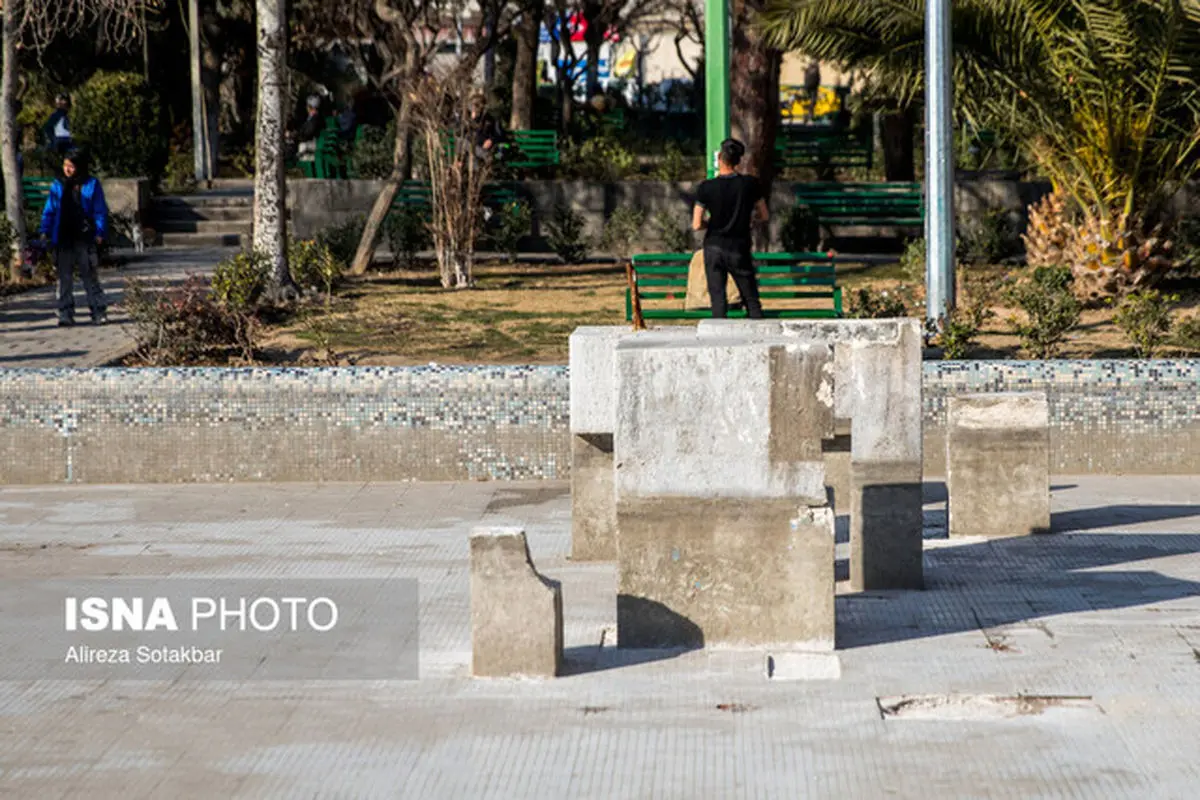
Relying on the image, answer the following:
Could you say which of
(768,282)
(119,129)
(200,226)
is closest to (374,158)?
(200,226)

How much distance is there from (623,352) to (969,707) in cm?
184

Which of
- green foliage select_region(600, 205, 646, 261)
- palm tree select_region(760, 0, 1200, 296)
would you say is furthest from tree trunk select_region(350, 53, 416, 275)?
palm tree select_region(760, 0, 1200, 296)

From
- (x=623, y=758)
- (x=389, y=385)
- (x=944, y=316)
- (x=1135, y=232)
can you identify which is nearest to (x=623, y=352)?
(x=623, y=758)

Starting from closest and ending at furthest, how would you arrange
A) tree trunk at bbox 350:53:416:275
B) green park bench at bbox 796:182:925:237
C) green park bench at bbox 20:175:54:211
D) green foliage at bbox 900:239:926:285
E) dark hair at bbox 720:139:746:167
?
dark hair at bbox 720:139:746:167, green foliage at bbox 900:239:926:285, tree trunk at bbox 350:53:416:275, green park bench at bbox 796:182:925:237, green park bench at bbox 20:175:54:211

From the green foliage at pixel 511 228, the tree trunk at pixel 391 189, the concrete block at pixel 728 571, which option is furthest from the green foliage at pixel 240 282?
the concrete block at pixel 728 571

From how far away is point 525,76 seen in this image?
102 ft

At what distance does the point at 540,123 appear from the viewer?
33906mm

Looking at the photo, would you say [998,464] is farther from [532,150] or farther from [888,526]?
Answer: [532,150]

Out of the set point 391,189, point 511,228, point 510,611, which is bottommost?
point 510,611

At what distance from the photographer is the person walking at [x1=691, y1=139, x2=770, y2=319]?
516 inches

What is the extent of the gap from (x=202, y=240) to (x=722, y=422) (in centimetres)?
A: 1875

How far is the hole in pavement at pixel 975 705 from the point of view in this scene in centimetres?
638

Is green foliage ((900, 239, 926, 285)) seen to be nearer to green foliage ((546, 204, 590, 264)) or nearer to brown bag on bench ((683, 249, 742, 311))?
brown bag on bench ((683, 249, 742, 311))

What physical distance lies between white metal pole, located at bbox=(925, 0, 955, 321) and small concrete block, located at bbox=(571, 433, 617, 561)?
5.93 m
